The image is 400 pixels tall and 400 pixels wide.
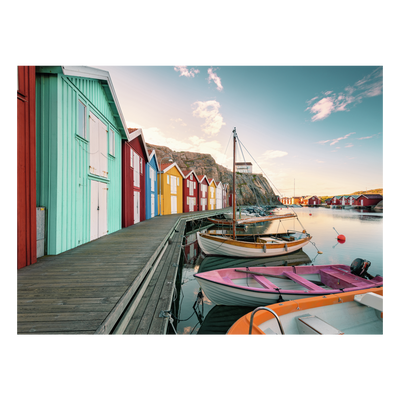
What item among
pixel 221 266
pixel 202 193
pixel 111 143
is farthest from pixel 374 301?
pixel 202 193

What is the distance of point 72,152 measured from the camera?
5762 mm

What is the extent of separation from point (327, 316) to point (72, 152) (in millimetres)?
8709

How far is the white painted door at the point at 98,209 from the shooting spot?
709cm

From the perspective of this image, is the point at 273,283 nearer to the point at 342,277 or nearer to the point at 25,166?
the point at 342,277

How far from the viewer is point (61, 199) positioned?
206 inches

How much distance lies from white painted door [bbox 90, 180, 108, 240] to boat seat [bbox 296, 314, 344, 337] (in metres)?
7.35

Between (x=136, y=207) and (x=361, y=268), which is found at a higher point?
(x=136, y=207)

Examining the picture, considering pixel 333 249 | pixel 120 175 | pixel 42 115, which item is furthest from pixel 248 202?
pixel 42 115

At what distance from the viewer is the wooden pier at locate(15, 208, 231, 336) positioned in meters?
2.30

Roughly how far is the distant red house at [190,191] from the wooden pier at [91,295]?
22379 mm

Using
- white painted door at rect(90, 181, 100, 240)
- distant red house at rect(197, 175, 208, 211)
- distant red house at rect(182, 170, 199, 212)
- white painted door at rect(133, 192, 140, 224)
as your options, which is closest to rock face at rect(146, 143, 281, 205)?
distant red house at rect(197, 175, 208, 211)
